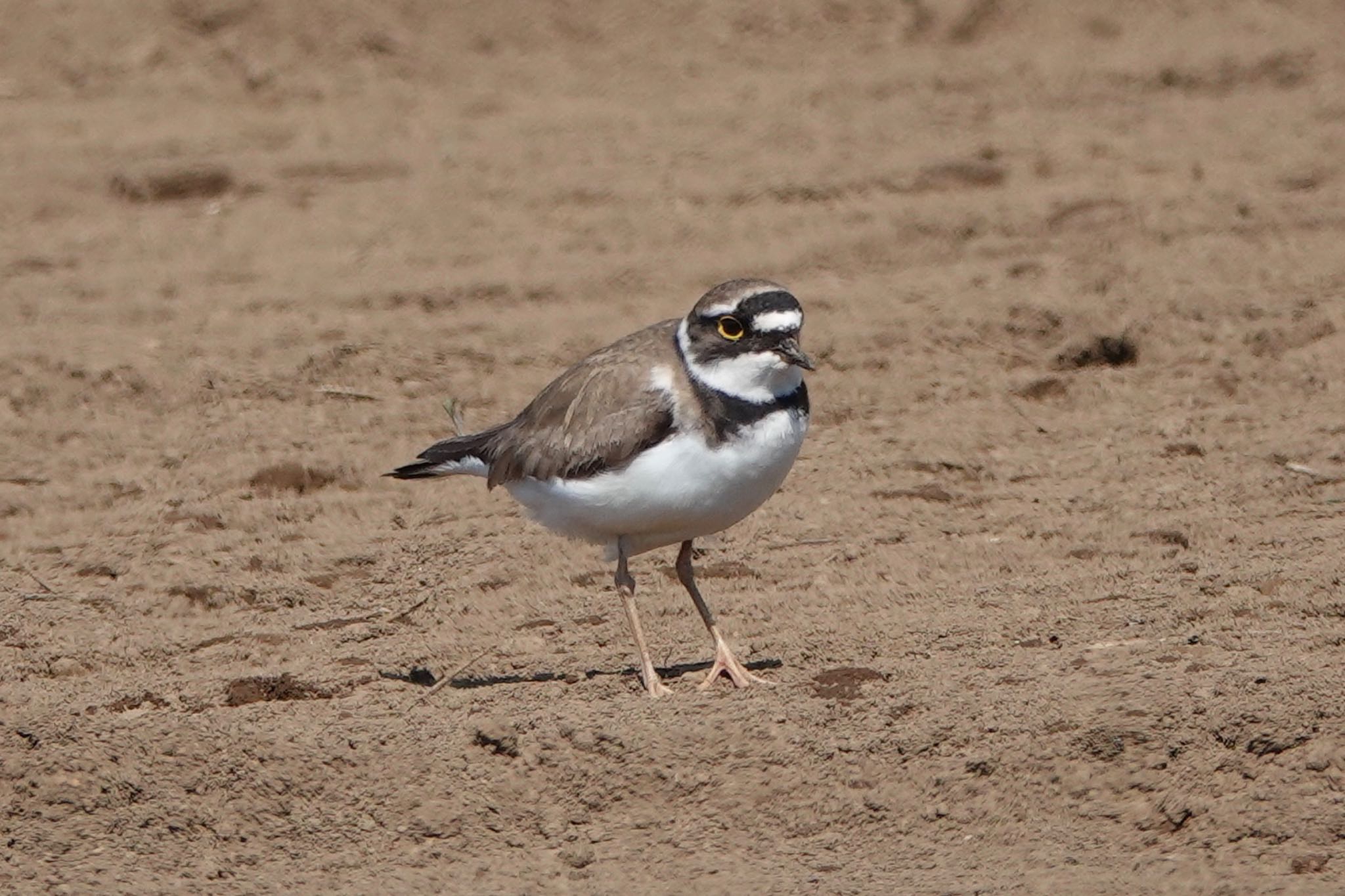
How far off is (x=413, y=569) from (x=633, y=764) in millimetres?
2089

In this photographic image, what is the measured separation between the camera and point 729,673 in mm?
6484

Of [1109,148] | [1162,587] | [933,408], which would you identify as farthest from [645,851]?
[1109,148]

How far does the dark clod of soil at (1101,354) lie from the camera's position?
368 inches

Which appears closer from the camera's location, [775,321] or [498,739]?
[498,739]

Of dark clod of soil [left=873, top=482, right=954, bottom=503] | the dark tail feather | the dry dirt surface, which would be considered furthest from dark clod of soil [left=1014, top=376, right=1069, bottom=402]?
the dark tail feather

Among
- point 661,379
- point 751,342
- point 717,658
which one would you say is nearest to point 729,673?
point 717,658

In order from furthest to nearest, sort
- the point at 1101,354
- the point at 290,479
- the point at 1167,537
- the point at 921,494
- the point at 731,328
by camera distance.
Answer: the point at 1101,354, the point at 290,479, the point at 921,494, the point at 1167,537, the point at 731,328

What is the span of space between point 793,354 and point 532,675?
4.64 feet

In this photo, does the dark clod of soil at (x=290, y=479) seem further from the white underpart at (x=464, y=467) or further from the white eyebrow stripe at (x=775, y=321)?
the white eyebrow stripe at (x=775, y=321)

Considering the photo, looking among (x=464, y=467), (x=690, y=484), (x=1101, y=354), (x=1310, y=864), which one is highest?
(x=690, y=484)

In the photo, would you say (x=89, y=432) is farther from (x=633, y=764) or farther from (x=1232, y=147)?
(x=1232, y=147)

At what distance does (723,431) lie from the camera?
20.3 ft

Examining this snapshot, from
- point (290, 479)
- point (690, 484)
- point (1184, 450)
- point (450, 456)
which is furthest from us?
point (290, 479)

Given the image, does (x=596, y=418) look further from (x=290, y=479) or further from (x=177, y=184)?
(x=177, y=184)
